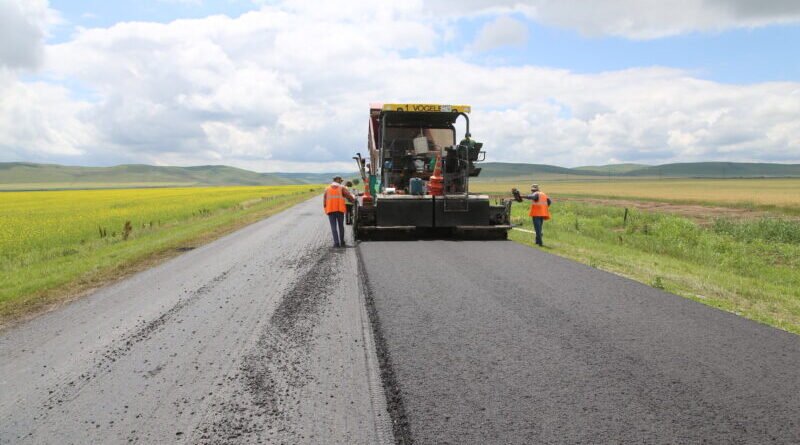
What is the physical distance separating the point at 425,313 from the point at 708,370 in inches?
107

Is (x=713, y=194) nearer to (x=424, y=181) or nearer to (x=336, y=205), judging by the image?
(x=424, y=181)

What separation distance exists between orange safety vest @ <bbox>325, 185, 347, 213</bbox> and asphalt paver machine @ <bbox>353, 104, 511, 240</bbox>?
0.76 meters

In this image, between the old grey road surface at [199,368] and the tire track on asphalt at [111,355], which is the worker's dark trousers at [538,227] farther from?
the tire track on asphalt at [111,355]

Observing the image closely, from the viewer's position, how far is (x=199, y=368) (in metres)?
4.24

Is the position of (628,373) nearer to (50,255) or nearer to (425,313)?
(425,313)

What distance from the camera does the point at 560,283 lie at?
293 inches

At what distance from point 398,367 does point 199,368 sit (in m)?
1.60

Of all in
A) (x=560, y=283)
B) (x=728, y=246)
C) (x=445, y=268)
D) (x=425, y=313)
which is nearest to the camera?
(x=425, y=313)

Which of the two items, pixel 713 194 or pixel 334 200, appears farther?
pixel 713 194

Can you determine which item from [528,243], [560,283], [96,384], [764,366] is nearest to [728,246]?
[528,243]

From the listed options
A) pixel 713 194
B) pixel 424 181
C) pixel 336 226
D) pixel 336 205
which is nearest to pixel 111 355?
pixel 336 226

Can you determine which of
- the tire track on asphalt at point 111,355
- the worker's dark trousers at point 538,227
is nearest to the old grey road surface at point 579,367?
the tire track on asphalt at point 111,355

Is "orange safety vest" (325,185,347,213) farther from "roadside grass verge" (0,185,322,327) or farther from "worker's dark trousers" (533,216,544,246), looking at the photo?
"worker's dark trousers" (533,216,544,246)

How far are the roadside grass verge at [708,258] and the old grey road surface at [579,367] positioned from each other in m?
0.85
